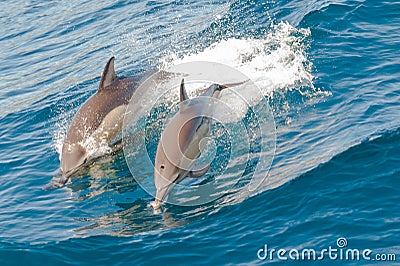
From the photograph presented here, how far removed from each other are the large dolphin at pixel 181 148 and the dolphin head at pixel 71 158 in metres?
2.26

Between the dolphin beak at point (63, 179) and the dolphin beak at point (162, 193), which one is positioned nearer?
the dolphin beak at point (162, 193)

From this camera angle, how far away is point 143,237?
866 centimetres

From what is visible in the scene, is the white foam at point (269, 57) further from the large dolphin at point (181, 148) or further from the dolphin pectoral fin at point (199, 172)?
the dolphin pectoral fin at point (199, 172)

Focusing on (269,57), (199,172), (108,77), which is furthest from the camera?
(269,57)

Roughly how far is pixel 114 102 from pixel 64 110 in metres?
2.93

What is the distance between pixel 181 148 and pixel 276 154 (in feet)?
5.72

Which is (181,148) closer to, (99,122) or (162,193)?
(162,193)

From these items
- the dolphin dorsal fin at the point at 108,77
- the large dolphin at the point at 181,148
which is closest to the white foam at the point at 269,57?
the large dolphin at the point at 181,148

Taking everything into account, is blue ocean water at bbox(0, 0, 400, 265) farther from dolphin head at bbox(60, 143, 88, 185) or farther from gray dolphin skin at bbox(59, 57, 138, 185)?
gray dolphin skin at bbox(59, 57, 138, 185)

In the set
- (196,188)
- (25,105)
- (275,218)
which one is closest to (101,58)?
(25,105)

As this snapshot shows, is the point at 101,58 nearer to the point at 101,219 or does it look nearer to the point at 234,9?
the point at 234,9

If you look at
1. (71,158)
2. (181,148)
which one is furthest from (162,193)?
(71,158)

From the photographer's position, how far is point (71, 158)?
11141 mm
